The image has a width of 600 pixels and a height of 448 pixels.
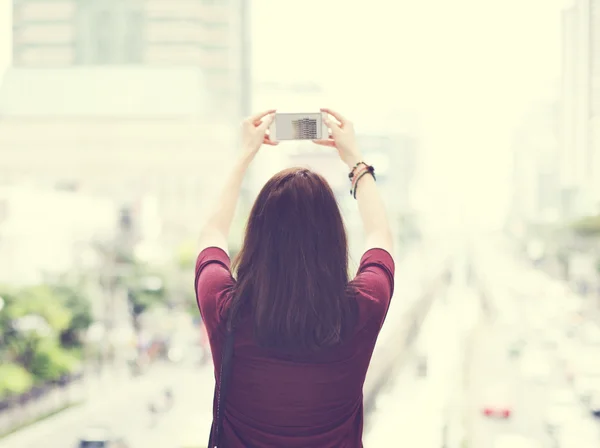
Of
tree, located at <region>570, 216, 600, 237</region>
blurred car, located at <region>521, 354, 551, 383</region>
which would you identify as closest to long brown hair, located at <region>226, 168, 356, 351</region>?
tree, located at <region>570, 216, 600, 237</region>

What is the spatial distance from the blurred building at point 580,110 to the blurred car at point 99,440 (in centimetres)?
217

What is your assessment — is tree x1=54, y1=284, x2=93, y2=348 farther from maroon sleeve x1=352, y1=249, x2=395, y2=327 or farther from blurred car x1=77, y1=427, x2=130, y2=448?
maroon sleeve x1=352, y1=249, x2=395, y2=327

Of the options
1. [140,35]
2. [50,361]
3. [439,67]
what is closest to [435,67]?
[439,67]

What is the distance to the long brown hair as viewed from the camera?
703 mm

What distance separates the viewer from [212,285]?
740 millimetres

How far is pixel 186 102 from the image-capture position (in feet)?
13.3

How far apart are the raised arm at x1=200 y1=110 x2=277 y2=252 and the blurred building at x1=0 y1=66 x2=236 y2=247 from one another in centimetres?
240

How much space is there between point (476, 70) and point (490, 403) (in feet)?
4.06

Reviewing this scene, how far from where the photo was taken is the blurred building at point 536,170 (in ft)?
8.89

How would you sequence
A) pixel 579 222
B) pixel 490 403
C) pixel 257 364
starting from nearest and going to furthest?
pixel 257 364
pixel 579 222
pixel 490 403

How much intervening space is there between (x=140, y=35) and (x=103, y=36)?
163 mm

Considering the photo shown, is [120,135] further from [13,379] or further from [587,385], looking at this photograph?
[587,385]

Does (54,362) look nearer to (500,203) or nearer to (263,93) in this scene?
(263,93)

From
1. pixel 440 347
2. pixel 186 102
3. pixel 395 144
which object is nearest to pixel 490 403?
pixel 440 347
